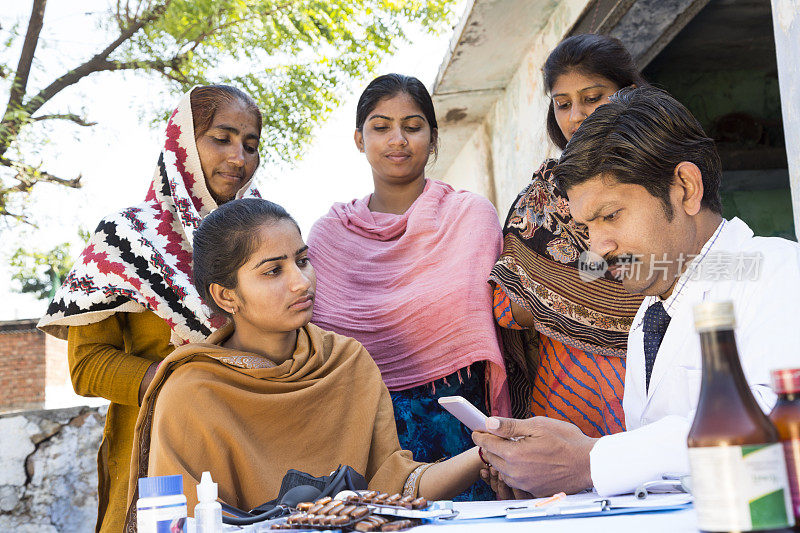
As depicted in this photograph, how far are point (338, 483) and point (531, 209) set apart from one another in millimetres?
1562


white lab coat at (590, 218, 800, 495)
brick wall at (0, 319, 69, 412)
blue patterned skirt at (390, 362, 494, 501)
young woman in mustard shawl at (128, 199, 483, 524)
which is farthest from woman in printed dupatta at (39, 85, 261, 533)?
brick wall at (0, 319, 69, 412)

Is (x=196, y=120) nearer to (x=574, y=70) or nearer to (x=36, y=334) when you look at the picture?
(x=574, y=70)

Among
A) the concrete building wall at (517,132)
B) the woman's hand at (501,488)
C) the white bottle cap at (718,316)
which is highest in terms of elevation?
the concrete building wall at (517,132)

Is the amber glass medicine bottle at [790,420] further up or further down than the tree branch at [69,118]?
further down

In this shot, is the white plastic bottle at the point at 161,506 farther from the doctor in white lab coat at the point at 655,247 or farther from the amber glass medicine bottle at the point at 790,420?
the amber glass medicine bottle at the point at 790,420

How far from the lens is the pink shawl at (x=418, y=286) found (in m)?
2.93

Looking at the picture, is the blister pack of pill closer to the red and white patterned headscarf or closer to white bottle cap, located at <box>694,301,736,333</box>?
white bottle cap, located at <box>694,301,736,333</box>

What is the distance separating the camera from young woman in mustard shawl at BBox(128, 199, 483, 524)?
7.34ft

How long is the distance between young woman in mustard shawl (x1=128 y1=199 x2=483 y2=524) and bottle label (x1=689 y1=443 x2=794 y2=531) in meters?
1.22

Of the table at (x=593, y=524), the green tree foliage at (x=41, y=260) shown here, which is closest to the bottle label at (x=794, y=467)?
the table at (x=593, y=524)

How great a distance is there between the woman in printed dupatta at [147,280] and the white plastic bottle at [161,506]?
1.50 metres

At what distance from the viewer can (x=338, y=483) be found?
5.74 feet

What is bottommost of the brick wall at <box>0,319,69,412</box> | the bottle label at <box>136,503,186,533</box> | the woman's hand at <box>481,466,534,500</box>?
the woman's hand at <box>481,466,534,500</box>

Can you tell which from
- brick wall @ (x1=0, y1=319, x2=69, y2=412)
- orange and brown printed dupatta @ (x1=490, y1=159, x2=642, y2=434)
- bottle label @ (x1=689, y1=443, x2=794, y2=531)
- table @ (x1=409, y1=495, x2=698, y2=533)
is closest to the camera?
bottle label @ (x1=689, y1=443, x2=794, y2=531)
